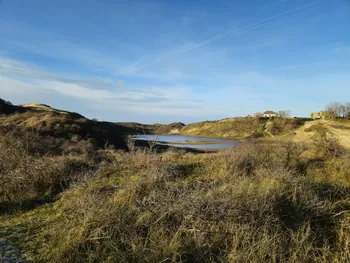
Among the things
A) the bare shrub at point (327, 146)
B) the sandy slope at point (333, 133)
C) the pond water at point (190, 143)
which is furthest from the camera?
the sandy slope at point (333, 133)

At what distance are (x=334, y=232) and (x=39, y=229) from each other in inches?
188

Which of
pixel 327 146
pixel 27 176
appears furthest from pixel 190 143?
pixel 27 176

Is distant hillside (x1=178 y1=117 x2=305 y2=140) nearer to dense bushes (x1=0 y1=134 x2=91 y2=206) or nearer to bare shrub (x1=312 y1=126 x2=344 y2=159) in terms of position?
bare shrub (x1=312 y1=126 x2=344 y2=159)

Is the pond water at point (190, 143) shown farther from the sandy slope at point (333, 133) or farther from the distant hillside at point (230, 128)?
the distant hillside at point (230, 128)

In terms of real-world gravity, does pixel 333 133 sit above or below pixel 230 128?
below

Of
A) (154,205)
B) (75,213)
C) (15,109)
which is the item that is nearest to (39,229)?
(75,213)

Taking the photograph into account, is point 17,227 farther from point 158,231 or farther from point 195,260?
point 195,260

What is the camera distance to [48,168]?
18.4ft

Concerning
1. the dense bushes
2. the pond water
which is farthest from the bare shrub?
the dense bushes

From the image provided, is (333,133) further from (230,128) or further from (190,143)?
(230,128)

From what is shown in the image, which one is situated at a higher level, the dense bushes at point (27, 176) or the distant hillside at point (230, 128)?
the distant hillside at point (230, 128)

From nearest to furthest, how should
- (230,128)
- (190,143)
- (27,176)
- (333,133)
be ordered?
(27,176) < (333,133) < (190,143) < (230,128)

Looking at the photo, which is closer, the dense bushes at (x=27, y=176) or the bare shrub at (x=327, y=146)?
the dense bushes at (x=27, y=176)

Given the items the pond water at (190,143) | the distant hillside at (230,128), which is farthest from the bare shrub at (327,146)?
the distant hillside at (230,128)
